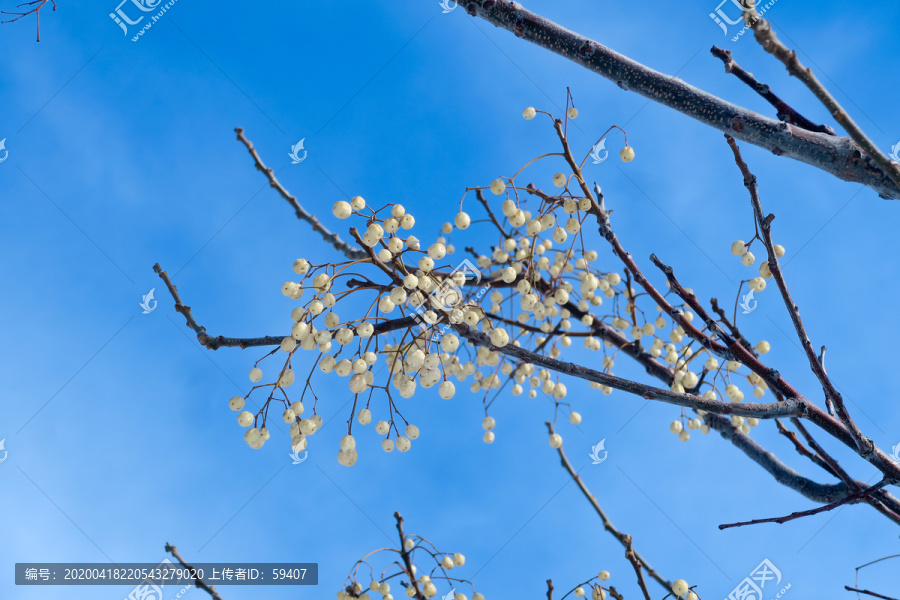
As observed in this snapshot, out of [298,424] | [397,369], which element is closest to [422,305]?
[397,369]

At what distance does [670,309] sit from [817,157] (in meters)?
0.77

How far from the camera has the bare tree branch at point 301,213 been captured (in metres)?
2.99

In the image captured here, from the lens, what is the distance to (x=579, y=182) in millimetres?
2176

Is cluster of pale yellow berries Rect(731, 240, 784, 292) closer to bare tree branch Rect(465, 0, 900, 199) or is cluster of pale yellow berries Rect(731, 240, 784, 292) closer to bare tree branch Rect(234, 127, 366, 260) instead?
bare tree branch Rect(465, 0, 900, 199)

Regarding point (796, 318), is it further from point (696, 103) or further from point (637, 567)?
point (637, 567)

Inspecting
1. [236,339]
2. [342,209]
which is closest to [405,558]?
[236,339]

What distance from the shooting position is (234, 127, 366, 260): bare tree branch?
2994 mm

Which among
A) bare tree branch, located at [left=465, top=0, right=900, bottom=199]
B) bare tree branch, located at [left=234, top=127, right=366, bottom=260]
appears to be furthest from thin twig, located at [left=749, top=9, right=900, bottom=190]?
bare tree branch, located at [left=234, top=127, right=366, bottom=260]

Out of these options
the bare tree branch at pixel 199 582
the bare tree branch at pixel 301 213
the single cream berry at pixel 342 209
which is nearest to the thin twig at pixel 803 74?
the single cream berry at pixel 342 209

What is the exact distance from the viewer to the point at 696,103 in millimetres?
1795

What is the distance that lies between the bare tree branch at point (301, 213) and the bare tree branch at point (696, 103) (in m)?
1.23

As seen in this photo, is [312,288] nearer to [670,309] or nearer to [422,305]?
[422,305]

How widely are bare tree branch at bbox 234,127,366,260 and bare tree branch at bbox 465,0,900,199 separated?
1.23 meters

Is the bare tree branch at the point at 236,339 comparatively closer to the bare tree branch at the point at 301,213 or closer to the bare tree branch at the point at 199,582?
the bare tree branch at the point at 301,213
